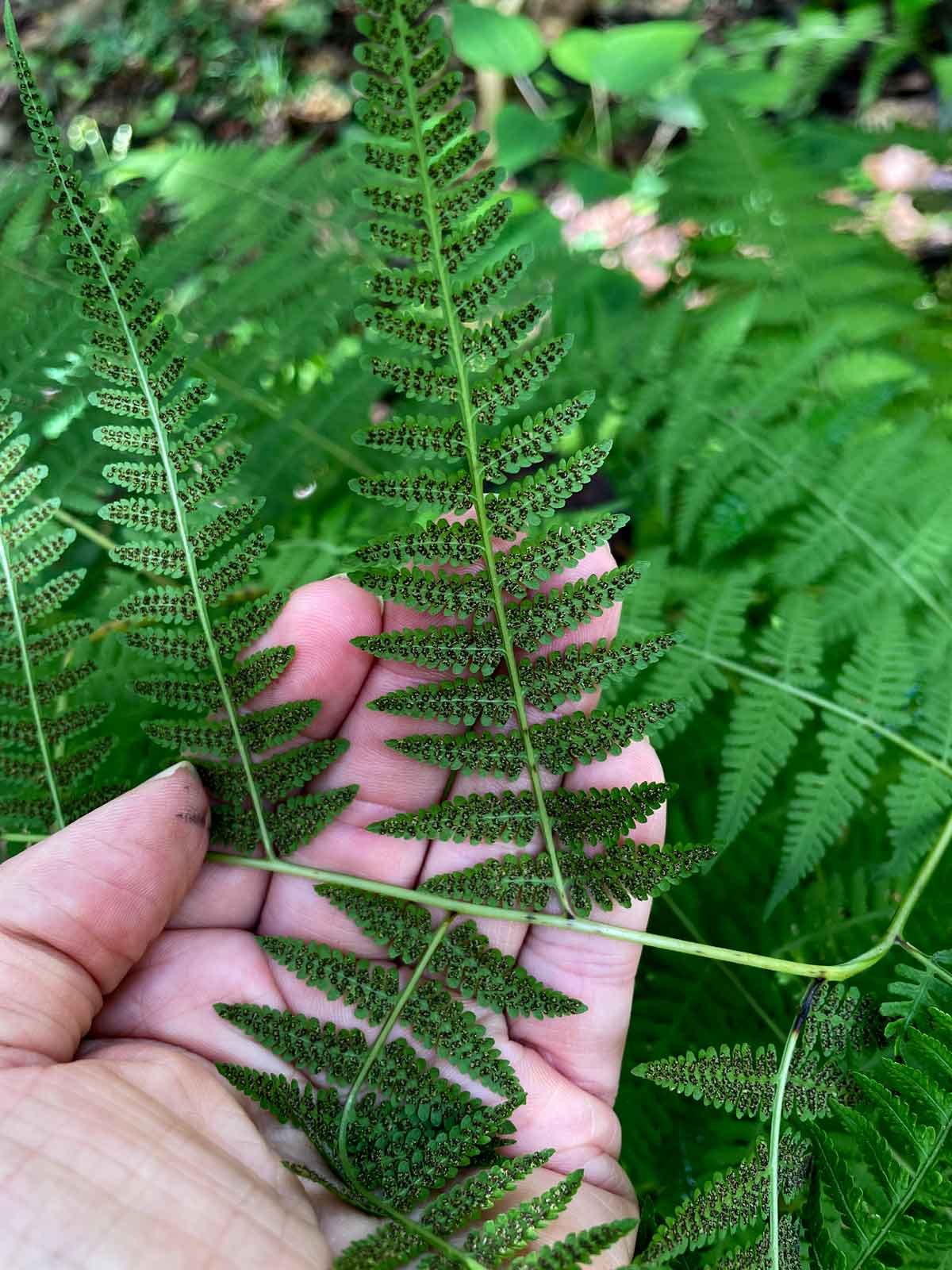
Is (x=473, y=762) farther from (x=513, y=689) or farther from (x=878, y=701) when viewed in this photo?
(x=878, y=701)

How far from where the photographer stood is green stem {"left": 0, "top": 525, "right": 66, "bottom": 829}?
186 cm

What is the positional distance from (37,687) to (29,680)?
4cm

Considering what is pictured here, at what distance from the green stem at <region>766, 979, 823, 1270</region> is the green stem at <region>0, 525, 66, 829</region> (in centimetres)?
154

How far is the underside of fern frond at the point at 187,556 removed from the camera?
155 cm

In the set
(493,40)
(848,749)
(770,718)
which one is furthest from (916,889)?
(493,40)

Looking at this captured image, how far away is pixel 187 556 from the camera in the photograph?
1.81 metres

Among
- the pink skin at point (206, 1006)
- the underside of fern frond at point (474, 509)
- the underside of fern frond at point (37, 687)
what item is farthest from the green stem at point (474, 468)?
the underside of fern frond at point (37, 687)

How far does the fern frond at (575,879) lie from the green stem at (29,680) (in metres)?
0.81

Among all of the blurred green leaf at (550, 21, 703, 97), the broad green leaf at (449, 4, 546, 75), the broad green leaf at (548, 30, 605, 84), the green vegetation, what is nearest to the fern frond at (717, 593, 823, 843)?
the green vegetation

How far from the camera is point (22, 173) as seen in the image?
3113 mm

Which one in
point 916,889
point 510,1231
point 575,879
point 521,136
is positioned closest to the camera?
point 510,1231

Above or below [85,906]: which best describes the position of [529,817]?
below

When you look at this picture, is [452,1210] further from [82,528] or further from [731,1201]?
[82,528]

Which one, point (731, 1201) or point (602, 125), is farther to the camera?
point (602, 125)
